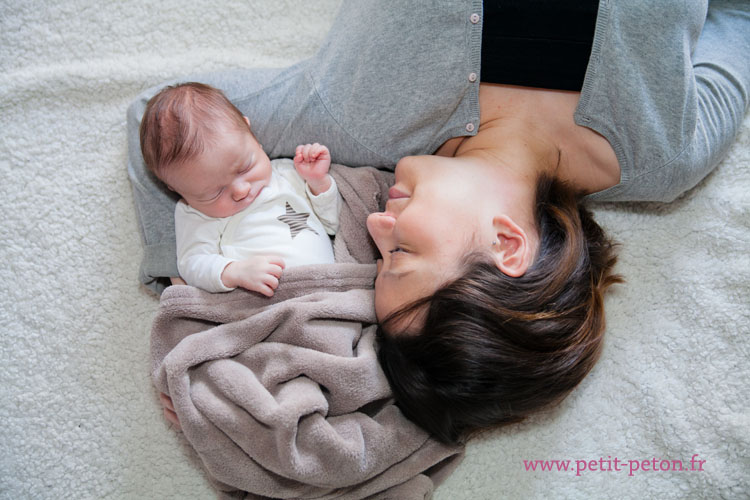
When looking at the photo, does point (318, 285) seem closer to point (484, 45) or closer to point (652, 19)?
point (484, 45)

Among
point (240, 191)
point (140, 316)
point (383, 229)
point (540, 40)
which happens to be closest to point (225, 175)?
point (240, 191)

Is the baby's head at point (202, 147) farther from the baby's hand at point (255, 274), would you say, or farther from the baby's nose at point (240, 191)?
the baby's hand at point (255, 274)

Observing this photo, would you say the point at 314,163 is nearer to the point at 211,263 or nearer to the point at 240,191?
the point at 240,191

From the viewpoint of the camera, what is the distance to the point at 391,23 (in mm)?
1111

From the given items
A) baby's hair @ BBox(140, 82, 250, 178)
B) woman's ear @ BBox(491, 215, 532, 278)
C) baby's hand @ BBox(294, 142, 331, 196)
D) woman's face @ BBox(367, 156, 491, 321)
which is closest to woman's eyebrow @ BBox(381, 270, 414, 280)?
woman's face @ BBox(367, 156, 491, 321)

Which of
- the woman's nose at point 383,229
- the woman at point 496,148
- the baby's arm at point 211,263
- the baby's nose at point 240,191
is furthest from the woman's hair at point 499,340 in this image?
the baby's nose at point 240,191

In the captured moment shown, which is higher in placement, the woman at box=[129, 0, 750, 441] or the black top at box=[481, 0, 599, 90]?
the black top at box=[481, 0, 599, 90]

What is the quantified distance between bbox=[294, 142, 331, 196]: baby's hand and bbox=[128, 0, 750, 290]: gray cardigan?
53mm

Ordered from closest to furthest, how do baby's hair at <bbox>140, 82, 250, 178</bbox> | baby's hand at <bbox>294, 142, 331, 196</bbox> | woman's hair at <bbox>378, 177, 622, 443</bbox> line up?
woman's hair at <bbox>378, 177, 622, 443</bbox>, baby's hair at <bbox>140, 82, 250, 178</bbox>, baby's hand at <bbox>294, 142, 331, 196</bbox>

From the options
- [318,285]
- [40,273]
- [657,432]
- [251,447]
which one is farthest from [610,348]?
[40,273]

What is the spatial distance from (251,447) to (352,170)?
0.57 m

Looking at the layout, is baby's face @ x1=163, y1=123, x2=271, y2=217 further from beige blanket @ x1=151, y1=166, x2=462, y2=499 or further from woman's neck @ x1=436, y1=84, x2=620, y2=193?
woman's neck @ x1=436, y1=84, x2=620, y2=193

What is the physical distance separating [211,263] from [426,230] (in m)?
0.41

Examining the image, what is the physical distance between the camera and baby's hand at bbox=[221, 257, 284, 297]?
107cm
